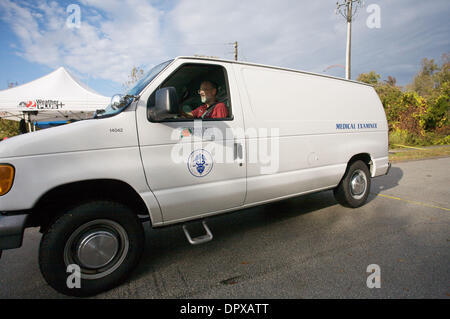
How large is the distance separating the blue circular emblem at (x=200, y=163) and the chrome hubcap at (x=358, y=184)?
2.89 m

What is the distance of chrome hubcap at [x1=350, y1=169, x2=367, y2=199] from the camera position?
4.28m

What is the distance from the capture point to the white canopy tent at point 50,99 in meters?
9.23

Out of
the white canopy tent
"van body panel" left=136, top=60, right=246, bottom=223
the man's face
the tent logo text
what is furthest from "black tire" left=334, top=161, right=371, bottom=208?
the tent logo text

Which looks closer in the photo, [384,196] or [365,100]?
[365,100]

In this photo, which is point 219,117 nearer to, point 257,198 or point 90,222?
point 257,198

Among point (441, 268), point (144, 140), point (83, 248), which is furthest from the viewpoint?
point (441, 268)

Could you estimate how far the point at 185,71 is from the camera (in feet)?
10.2

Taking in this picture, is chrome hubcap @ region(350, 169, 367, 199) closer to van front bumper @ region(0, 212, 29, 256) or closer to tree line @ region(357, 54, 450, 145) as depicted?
van front bumper @ region(0, 212, 29, 256)

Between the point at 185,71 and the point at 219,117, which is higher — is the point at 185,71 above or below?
above

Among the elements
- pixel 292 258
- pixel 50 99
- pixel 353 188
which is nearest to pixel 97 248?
pixel 292 258

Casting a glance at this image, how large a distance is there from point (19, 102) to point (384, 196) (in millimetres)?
12228
